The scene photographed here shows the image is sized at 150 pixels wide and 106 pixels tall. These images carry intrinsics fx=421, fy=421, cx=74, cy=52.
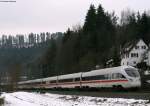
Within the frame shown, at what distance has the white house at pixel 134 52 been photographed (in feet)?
380

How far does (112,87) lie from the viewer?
1722 inches

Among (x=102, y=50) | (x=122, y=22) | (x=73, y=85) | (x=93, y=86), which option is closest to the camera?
(x=93, y=86)

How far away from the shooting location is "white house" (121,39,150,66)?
380 ft

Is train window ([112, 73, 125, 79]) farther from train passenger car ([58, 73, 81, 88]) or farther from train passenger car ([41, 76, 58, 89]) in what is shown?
train passenger car ([41, 76, 58, 89])

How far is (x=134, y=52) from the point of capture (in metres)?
120

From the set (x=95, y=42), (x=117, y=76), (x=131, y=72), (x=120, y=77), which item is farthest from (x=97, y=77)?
(x=95, y=42)

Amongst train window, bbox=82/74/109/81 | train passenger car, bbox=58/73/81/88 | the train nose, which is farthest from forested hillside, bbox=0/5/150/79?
the train nose

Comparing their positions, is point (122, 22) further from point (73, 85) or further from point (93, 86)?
point (93, 86)

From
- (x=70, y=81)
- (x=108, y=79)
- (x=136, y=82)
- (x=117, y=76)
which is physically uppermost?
(x=70, y=81)

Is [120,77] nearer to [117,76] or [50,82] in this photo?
[117,76]

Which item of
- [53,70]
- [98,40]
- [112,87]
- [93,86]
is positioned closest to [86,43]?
[98,40]

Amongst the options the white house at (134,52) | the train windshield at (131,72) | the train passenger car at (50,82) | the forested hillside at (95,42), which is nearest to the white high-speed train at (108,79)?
the train windshield at (131,72)

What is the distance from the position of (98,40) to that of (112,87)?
216ft

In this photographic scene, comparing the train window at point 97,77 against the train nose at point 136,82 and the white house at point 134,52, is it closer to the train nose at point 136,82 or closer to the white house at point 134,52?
the train nose at point 136,82
